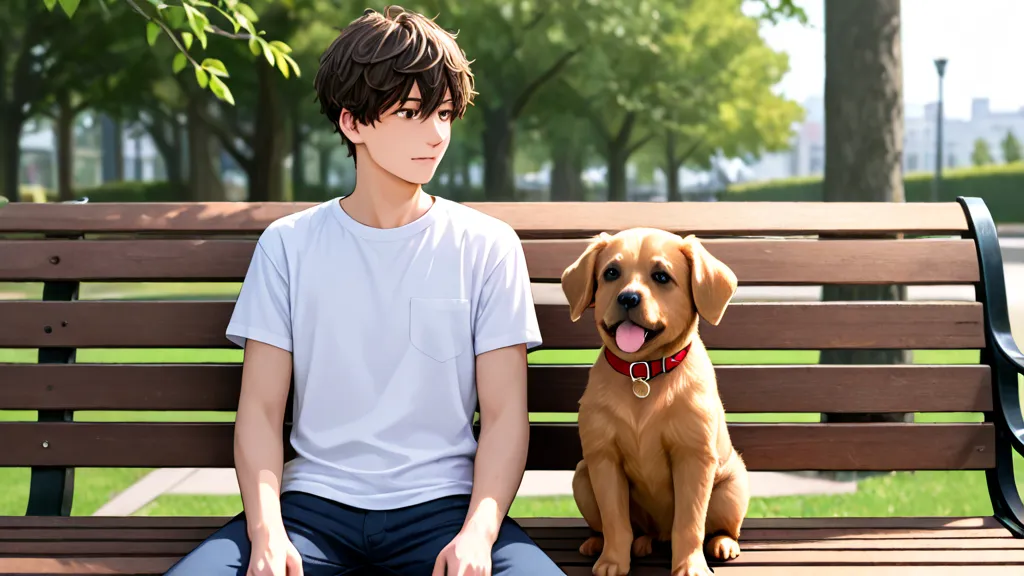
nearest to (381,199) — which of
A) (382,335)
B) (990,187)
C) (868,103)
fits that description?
(382,335)

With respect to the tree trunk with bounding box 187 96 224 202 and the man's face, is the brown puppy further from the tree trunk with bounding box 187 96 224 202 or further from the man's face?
the tree trunk with bounding box 187 96 224 202

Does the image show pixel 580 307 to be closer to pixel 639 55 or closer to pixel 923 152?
pixel 639 55

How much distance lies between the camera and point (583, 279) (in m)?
2.84

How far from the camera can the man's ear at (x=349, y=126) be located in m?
2.79

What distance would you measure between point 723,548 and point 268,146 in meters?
17.3

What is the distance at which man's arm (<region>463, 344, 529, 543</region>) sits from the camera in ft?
8.70

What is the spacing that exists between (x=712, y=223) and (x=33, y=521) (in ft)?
7.68

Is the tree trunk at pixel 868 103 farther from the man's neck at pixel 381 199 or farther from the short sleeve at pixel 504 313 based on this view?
the man's neck at pixel 381 199

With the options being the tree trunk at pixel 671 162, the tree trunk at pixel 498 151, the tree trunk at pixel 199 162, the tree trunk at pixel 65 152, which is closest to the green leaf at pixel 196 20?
the tree trunk at pixel 199 162

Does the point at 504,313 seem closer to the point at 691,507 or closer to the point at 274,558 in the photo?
the point at 691,507

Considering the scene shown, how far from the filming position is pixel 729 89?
3002cm

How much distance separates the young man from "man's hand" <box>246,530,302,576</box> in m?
0.09

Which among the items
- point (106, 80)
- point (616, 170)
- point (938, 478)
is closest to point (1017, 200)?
point (616, 170)

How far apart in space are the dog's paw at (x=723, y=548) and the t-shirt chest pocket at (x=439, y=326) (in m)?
0.88
